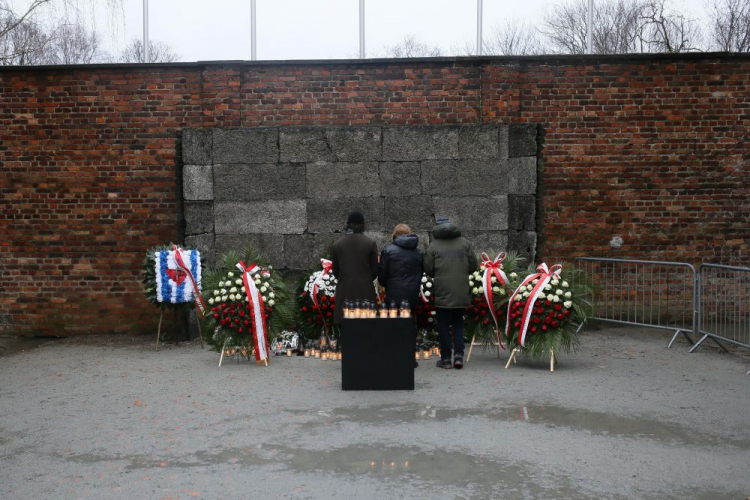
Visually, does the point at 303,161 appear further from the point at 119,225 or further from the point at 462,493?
the point at 462,493

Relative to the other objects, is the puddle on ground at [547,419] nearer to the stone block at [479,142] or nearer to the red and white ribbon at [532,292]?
the red and white ribbon at [532,292]

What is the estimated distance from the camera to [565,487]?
18.2ft

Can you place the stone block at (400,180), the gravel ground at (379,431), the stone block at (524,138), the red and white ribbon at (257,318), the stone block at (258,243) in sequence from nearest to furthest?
the gravel ground at (379,431), the red and white ribbon at (257,318), the stone block at (524,138), the stone block at (400,180), the stone block at (258,243)

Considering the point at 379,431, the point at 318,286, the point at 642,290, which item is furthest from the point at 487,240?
the point at 379,431

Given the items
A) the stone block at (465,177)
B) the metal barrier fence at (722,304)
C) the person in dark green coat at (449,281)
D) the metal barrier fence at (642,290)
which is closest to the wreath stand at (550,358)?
the person in dark green coat at (449,281)

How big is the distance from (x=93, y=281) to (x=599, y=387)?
842 cm

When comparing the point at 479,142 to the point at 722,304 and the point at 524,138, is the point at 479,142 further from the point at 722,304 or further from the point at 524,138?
the point at 722,304

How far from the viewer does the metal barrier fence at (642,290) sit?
13.1m

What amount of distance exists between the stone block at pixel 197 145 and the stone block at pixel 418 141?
2788 mm

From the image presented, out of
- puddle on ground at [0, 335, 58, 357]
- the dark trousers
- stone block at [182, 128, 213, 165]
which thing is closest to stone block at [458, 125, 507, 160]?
the dark trousers

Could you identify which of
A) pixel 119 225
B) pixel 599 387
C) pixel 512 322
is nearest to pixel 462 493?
pixel 599 387

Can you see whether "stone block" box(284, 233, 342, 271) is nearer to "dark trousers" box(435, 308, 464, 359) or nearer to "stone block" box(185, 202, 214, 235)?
"stone block" box(185, 202, 214, 235)

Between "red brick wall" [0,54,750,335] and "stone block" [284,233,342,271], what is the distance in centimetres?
184

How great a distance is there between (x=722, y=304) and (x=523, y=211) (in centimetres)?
326
